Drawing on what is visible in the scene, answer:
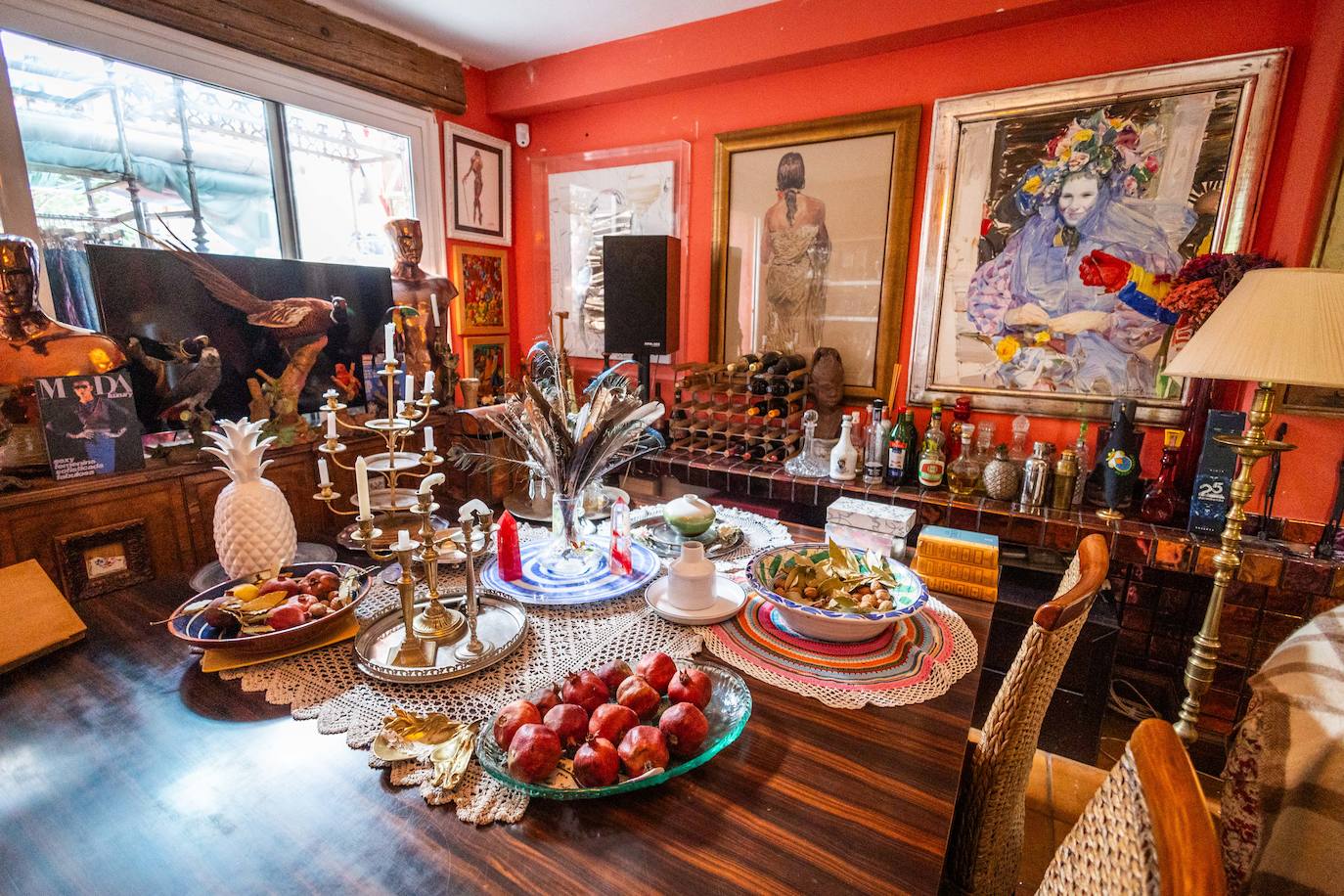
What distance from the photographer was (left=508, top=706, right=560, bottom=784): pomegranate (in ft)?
2.41

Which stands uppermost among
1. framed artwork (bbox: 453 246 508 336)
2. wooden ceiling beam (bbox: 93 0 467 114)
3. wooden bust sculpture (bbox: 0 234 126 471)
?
wooden ceiling beam (bbox: 93 0 467 114)

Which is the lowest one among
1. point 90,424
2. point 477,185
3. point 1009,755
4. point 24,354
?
point 1009,755

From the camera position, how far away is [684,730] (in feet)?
2.59

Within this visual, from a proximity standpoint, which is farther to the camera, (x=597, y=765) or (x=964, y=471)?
(x=964, y=471)

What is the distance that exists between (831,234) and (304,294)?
2127mm

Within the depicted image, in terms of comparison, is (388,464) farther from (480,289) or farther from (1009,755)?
(480,289)

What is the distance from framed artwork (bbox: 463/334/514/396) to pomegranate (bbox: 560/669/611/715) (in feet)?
8.49

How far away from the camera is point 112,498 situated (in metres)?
1.59

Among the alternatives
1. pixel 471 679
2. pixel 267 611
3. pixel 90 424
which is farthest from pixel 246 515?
pixel 90 424

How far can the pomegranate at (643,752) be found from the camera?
0.75 meters

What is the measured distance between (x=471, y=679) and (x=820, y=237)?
7.67 ft

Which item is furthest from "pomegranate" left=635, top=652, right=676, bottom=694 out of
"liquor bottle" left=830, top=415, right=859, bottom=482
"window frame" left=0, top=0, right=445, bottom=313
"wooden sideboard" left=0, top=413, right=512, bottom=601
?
"window frame" left=0, top=0, right=445, bottom=313

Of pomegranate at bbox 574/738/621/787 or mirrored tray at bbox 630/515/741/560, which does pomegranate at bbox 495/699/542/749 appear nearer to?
pomegranate at bbox 574/738/621/787

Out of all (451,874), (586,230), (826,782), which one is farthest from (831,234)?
(451,874)
